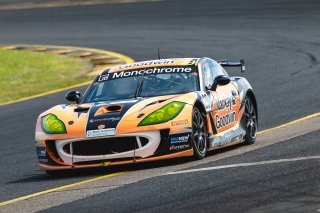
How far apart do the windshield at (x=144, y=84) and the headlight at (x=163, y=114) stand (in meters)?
0.86

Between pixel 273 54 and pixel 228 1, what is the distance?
30.6 ft

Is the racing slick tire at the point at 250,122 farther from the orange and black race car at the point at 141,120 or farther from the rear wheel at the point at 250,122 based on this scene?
the orange and black race car at the point at 141,120

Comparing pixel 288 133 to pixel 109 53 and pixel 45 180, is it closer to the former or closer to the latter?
pixel 45 180

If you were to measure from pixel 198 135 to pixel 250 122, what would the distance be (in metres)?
2.11

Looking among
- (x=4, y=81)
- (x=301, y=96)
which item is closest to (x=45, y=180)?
(x=301, y=96)

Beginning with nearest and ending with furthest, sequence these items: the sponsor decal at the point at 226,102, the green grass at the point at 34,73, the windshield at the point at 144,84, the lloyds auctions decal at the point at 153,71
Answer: the windshield at the point at 144,84 → the sponsor decal at the point at 226,102 → the lloyds auctions decal at the point at 153,71 → the green grass at the point at 34,73

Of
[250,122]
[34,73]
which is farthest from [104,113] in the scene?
[34,73]

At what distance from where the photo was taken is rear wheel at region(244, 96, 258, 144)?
13.6m

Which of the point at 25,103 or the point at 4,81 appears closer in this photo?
the point at 25,103

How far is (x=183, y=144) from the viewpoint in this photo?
451 inches

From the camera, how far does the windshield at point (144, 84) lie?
12500 millimetres

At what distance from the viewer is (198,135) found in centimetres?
1182

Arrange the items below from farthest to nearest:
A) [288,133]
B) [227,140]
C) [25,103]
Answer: [25,103] < [288,133] < [227,140]

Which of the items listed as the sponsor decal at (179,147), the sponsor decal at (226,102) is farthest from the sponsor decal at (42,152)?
the sponsor decal at (226,102)
